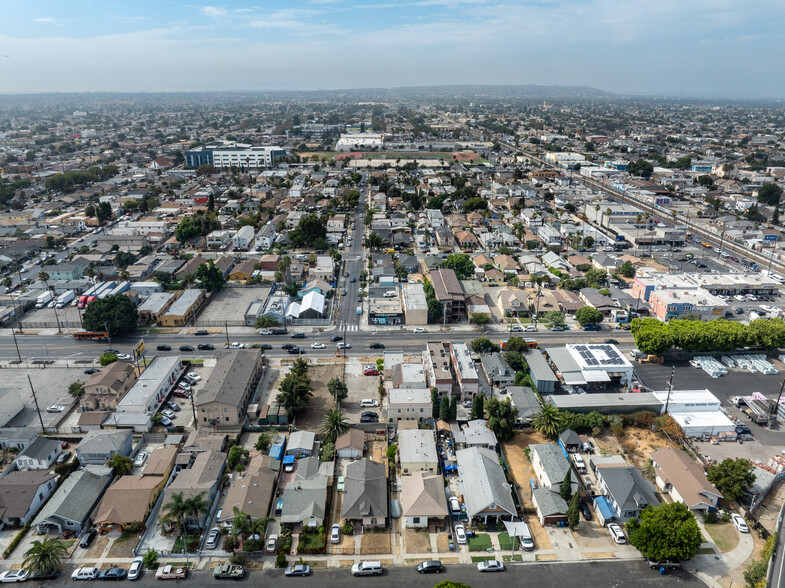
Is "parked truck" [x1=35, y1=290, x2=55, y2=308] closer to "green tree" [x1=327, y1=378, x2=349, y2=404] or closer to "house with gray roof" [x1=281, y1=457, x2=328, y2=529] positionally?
"green tree" [x1=327, y1=378, x2=349, y2=404]

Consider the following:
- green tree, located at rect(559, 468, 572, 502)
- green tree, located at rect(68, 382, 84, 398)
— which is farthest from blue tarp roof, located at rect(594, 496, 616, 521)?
green tree, located at rect(68, 382, 84, 398)

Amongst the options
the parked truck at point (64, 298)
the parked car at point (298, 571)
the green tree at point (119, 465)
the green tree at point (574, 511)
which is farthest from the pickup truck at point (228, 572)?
the parked truck at point (64, 298)

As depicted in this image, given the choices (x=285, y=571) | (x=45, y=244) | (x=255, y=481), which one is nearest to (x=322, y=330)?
(x=255, y=481)

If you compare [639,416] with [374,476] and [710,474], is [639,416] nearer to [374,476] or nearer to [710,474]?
[710,474]

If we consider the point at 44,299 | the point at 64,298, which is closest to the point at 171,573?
the point at 64,298

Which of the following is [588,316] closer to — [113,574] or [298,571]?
[298,571]

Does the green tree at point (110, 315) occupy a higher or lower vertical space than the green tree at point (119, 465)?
higher

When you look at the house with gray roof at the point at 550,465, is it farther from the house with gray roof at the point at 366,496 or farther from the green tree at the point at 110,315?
the green tree at the point at 110,315
